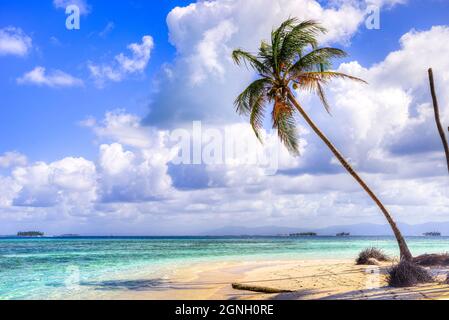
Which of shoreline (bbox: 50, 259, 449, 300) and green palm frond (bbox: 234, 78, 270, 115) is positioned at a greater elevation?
green palm frond (bbox: 234, 78, 270, 115)

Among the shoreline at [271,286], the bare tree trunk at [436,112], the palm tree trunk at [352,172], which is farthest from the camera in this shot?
the palm tree trunk at [352,172]

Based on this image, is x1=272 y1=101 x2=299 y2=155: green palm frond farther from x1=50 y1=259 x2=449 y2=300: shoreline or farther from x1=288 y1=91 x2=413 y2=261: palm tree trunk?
x1=50 y1=259 x2=449 y2=300: shoreline

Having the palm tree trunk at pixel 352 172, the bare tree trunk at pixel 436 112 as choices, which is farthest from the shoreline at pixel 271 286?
the bare tree trunk at pixel 436 112

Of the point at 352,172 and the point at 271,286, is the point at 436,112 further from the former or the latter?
Answer: the point at 271,286

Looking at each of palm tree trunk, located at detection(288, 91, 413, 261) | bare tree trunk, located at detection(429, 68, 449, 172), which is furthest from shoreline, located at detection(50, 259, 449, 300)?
bare tree trunk, located at detection(429, 68, 449, 172)

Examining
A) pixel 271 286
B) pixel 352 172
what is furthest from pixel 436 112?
pixel 271 286

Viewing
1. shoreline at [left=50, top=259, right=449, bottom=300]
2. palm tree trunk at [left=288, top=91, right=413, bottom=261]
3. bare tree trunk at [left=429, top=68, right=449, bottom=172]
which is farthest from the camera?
palm tree trunk at [left=288, top=91, right=413, bottom=261]

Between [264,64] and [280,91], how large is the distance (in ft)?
4.60

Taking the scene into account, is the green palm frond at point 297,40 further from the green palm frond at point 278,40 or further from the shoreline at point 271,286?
the shoreline at point 271,286

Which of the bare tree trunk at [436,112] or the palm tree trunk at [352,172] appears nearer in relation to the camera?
the bare tree trunk at [436,112]

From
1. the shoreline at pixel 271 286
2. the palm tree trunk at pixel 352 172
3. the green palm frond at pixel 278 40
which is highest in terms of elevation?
the green palm frond at pixel 278 40

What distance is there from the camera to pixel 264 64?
55.6ft

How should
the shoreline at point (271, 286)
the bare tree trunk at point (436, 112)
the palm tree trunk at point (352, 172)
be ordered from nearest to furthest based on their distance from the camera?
the shoreline at point (271, 286) < the bare tree trunk at point (436, 112) < the palm tree trunk at point (352, 172)
